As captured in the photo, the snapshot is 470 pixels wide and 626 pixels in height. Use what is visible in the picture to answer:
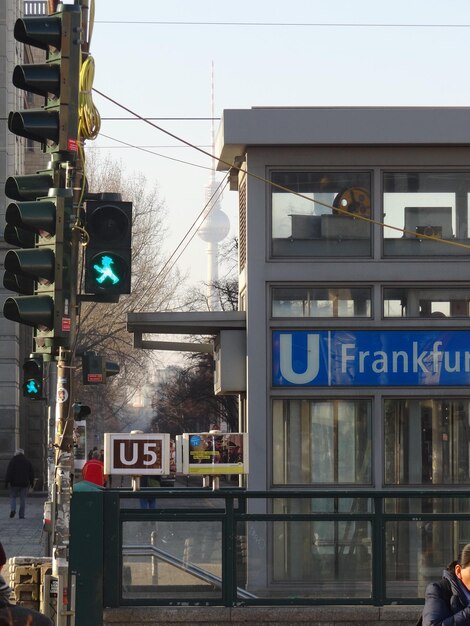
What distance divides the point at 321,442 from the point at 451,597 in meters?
8.45

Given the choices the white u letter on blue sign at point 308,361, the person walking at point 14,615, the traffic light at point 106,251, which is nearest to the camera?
the person walking at point 14,615

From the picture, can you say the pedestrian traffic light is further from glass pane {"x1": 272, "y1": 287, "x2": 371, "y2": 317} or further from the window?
the window

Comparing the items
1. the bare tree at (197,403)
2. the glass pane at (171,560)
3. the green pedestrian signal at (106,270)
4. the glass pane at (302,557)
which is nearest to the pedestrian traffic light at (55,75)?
the green pedestrian signal at (106,270)

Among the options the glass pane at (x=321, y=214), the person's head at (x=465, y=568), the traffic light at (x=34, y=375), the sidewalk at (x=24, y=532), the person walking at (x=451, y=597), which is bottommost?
the sidewalk at (x=24, y=532)

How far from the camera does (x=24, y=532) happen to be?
27156 mm

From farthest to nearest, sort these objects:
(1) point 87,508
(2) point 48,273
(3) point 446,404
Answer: (3) point 446,404 < (1) point 87,508 < (2) point 48,273

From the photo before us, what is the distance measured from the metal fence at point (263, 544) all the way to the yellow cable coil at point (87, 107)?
10.8 feet

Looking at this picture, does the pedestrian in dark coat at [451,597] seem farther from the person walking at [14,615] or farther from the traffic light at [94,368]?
the traffic light at [94,368]

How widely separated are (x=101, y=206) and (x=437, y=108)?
636 cm

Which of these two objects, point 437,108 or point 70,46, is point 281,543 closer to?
point 70,46

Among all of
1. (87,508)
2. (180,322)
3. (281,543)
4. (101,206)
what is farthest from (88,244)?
(180,322)

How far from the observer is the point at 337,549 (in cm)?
1241

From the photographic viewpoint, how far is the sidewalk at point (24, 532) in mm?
22837

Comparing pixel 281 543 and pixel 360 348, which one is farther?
pixel 360 348
